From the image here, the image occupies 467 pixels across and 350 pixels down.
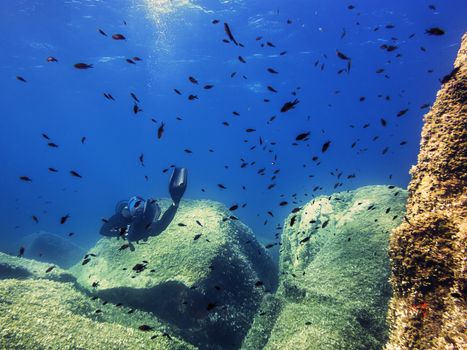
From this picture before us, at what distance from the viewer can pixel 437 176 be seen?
505 centimetres

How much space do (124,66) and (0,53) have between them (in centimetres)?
1492

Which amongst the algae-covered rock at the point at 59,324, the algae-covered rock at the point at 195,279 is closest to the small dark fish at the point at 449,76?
the algae-covered rock at the point at 195,279

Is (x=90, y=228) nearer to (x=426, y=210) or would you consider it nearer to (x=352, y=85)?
(x=352, y=85)

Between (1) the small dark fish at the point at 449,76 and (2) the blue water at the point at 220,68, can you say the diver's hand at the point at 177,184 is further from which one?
(1) the small dark fish at the point at 449,76

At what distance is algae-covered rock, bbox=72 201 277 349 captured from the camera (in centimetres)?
777

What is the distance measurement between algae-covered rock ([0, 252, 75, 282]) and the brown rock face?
11161mm

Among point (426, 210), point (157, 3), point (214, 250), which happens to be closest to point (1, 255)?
point (214, 250)

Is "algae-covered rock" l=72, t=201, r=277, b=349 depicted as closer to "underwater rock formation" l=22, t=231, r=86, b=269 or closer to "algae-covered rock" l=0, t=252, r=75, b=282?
"algae-covered rock" l=0, t=252, r=75, b=282

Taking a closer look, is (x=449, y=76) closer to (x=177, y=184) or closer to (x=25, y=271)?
(x=177, y=184)

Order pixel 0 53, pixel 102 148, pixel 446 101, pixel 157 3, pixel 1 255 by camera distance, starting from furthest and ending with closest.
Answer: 1. pixel 102 148
2. pixel 0 53
3. pixel 157 3
4. pixel 1 255
5. pixel 446 101

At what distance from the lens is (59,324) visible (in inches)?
238

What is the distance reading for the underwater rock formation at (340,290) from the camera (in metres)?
5.93

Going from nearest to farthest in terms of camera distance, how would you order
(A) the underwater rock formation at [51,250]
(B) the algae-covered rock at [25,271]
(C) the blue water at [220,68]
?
(B) the algae-covered rock at [25,271], (A) the underwater rock formation at [51,250], (C) the blue water at [220,68]

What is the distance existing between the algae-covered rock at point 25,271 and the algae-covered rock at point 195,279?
1.24 meters
